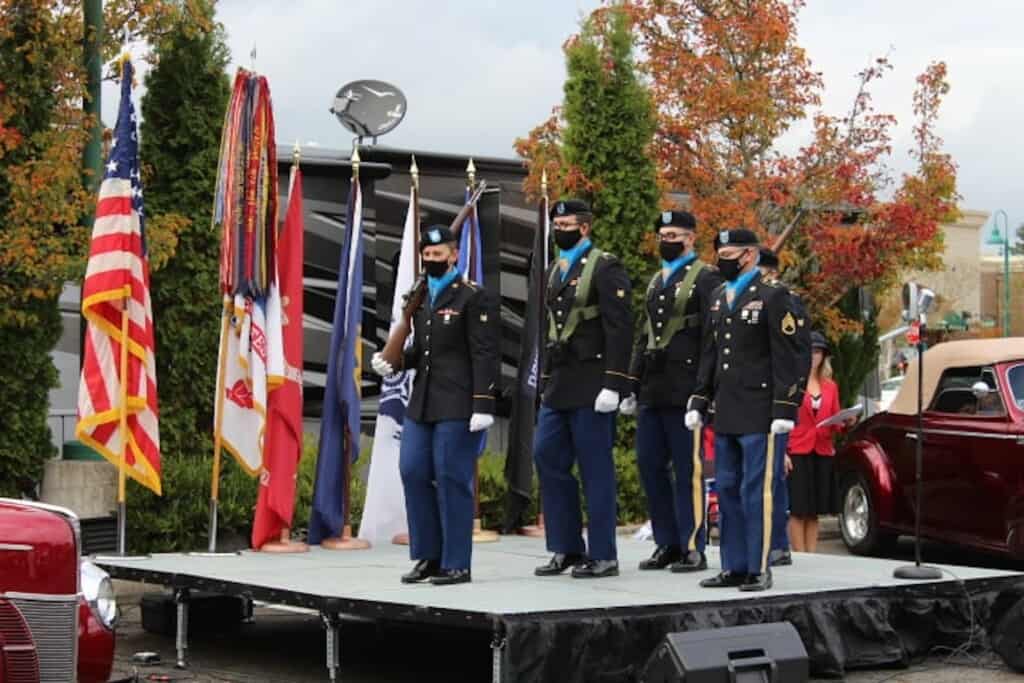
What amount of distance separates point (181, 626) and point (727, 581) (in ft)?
9.75

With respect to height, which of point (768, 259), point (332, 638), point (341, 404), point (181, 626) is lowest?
point (181, 626)

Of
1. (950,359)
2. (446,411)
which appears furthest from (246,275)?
(950,359)

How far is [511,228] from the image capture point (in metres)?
19.0

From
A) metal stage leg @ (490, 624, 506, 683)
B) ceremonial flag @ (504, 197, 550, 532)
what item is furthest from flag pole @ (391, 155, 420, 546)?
metal stage leg @ (490, 624, 506, 683)

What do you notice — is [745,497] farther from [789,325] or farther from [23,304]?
[23,304]

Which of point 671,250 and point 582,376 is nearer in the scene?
point 582,376

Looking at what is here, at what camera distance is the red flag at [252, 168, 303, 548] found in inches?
442

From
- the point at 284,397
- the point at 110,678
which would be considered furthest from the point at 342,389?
the point at 110,678

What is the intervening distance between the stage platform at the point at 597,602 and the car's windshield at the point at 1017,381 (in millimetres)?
2700

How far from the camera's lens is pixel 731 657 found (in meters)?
7.16

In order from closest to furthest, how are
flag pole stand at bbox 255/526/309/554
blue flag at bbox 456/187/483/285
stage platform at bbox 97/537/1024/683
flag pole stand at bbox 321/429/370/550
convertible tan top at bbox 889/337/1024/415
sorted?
stage platform at bbox 97/537/1024/683, flag pole stand at bbox 255/526/309/554, flag pole stand at bbox 321/429/370/550, blue flag at bbox 456/187/483/285, convertible tan top at bbox 889/337/1024/415

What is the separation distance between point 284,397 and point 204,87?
3.06 metres

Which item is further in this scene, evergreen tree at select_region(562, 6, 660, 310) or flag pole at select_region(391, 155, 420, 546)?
evergreen tree at select_region(562, 6, 660, 310)

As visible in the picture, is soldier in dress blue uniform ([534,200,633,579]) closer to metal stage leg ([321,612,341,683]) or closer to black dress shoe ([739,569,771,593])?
black dress shoe ([739,569,771,593])
